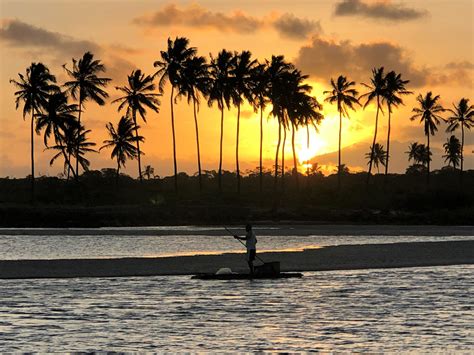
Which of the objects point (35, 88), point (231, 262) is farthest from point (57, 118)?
point (231, 262)

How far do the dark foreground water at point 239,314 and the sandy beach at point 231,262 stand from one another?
11.4 ft

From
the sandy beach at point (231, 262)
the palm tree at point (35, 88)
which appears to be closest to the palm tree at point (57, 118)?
the palm tree at point (35, 88)

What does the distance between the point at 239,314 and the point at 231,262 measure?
65.0ft

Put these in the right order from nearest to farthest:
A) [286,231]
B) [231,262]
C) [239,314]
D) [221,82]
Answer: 1. [239,314]
2. [231,262]
3. [286,231]
4. [221,82]

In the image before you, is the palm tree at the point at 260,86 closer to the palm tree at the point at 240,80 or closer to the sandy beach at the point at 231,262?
the palm tree at the point at 240,80

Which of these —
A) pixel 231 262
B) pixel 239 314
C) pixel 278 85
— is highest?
pixel 278 85

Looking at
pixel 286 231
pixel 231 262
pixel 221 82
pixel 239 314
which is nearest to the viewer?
pixel 239 314

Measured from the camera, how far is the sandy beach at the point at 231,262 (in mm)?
41469

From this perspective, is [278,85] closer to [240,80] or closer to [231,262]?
[240,80]

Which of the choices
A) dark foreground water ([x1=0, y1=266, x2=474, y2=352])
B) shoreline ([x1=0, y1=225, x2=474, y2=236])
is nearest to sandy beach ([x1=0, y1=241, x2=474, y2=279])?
dark foreground water ([x1=0, y1=266, x2=474, y2=352])

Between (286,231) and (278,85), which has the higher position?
(278,85)

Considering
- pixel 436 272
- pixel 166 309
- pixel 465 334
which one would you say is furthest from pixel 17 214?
pixel 465 334

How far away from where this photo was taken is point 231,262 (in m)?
46.5

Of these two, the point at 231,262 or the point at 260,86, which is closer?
the point at 231,262
